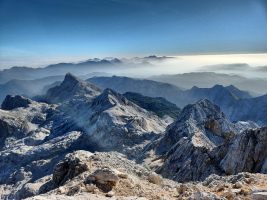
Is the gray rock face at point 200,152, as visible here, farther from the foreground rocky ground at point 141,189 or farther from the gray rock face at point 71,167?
the foreground rocky ground at point 141,189

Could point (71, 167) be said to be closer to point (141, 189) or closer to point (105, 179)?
point (105, 179)

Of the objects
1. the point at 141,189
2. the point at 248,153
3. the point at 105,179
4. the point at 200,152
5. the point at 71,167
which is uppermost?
the point at 105,179

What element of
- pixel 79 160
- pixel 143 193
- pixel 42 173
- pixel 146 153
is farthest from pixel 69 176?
pixel 42 173

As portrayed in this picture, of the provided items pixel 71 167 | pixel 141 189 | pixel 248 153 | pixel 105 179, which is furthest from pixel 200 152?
pixel 105 179

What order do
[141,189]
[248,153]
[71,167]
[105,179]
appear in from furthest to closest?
[248,153]
[71,167]
[105,179]
[141,189]

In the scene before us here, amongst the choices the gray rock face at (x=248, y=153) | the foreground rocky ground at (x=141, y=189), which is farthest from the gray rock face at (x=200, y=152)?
the foreground rocky ground at (x=141, y=189)

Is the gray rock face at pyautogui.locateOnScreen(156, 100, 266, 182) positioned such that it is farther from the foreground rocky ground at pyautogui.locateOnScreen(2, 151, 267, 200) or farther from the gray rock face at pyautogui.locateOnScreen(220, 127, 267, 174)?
the foreground rocky ground at pyautogui.locateOnScreen(2, 151, 267, 200)

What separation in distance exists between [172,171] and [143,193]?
233 ft

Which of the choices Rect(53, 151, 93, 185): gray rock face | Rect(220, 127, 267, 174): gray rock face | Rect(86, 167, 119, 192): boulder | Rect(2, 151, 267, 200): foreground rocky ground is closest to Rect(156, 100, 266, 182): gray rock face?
Rect(220, 127, 267, 174): gray rock face

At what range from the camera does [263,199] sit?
2822cm

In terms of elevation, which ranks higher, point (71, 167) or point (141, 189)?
point (141, 189)

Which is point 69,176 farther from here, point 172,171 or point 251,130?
point 172,171

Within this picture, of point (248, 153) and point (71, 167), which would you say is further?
point (248, 153)

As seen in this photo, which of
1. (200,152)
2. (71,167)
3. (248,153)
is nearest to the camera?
(71,167)
